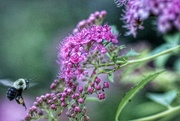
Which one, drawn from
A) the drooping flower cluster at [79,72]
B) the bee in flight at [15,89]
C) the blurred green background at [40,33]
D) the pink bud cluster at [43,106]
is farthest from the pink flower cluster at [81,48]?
the blurred green background at [40,33]

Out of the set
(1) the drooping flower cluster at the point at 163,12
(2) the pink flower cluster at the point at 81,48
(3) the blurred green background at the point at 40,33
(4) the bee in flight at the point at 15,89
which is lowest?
(1) the drooping flower cluster at the point at 163,12

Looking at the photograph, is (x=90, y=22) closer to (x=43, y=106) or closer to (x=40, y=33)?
(x=43, y=106)

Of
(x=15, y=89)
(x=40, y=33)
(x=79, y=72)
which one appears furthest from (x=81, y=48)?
(x=40, y=33)

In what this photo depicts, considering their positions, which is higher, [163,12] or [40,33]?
[40,33]

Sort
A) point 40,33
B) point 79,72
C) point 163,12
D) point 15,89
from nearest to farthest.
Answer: point 163,12 < point 79,72 < point 15,89 < point 40,33

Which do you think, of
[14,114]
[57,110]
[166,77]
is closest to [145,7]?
[57,110]

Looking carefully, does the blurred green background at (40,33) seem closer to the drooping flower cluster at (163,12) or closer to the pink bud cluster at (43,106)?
the pink bud cluster at (43,106)
